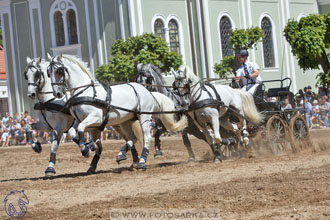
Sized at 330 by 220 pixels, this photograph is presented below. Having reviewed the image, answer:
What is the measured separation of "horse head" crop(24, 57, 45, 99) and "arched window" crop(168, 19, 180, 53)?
68.0ft

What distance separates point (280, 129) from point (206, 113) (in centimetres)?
220

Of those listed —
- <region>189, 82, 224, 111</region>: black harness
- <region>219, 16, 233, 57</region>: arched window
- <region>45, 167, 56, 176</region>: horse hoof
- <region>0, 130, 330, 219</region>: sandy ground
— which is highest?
<region>219, 16, 233, 57</region>: arched window

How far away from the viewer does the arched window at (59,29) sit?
33844 millimetres

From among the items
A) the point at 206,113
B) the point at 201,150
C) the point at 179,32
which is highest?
the point at 179,32

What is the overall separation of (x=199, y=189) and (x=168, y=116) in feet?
15.1

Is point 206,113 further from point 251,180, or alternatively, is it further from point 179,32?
point 179,32

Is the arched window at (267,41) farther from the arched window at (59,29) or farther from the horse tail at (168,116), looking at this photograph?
the horse tail at (168,116)

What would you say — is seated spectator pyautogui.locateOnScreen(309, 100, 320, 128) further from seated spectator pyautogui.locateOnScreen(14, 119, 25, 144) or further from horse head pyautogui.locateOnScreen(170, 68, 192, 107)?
seated spectator pyautogui.locateOnScreen(14, 119, 25, 144)

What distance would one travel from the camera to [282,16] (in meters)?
37.7

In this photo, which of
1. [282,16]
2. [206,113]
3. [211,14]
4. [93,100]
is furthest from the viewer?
[282,16]

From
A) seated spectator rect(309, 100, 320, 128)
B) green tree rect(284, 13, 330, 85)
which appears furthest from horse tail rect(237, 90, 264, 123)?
green tree rect(284, 13, 330, 85)

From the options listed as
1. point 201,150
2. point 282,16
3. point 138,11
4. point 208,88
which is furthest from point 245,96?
point 282,16

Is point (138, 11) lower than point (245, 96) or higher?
higher

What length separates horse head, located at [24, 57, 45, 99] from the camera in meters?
12.1
